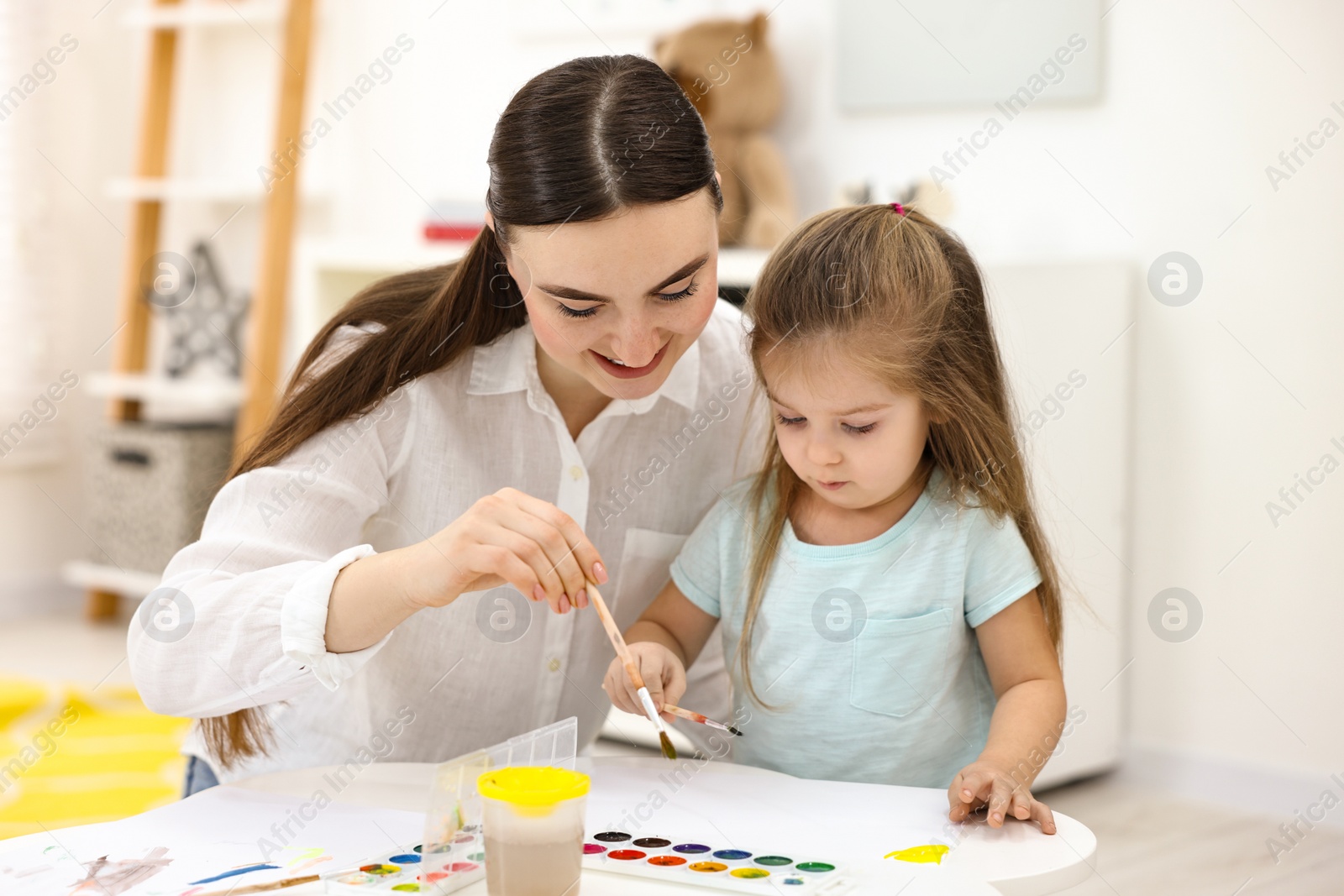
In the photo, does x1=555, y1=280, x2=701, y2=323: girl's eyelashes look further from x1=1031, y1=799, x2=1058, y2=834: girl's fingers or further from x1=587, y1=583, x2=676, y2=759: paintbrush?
x1=1031, y1=799, x2=1058, y2=834: girl's fingers

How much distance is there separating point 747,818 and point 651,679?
0.60 feet

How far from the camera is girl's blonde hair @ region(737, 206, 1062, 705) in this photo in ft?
3.60

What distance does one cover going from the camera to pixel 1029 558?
1.11m

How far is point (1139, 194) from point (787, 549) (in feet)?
4.38

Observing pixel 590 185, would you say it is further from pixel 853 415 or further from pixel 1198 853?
pixel 1198 853

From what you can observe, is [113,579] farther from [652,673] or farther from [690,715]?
[690,715]

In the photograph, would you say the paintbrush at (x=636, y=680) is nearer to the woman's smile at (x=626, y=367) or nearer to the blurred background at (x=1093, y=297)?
the woman's smile at (x=626, y=367)

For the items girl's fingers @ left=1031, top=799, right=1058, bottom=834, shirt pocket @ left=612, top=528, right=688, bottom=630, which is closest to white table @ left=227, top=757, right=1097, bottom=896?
girl's fingers @ left=1031, top=799, right=1058, bottom=834

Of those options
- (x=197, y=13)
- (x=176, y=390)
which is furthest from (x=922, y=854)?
(x=197, y=13)

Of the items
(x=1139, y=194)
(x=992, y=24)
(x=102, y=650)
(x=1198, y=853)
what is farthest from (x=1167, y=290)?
(x=102, y=650)

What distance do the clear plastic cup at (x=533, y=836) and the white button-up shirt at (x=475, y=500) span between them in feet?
1.25

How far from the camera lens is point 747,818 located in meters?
0.91

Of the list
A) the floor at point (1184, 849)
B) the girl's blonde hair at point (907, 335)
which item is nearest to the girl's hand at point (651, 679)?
the girl's blonde hair at point (907, 335)

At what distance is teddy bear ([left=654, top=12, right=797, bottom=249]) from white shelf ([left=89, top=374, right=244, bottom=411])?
144cm
